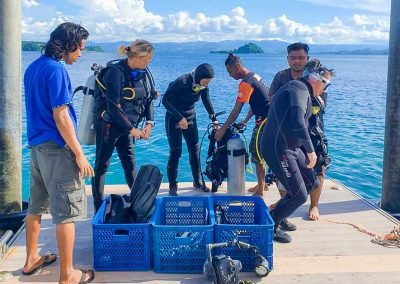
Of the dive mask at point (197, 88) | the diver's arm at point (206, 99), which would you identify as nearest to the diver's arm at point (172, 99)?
the dive mask at point (197, 88)

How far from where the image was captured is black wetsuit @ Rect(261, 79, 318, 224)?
13.3ft

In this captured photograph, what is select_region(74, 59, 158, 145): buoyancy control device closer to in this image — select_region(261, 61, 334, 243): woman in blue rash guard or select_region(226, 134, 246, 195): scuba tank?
select_region(226, 134, 246, 195): scuba tank

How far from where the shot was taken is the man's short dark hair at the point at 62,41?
10.6ft

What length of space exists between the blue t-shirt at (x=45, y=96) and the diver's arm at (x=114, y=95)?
1125 millimetres

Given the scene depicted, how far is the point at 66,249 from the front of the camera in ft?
11.1

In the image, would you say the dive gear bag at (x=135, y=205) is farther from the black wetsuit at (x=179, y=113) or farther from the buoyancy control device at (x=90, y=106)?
the black wetsuit at (x=179, y=113)

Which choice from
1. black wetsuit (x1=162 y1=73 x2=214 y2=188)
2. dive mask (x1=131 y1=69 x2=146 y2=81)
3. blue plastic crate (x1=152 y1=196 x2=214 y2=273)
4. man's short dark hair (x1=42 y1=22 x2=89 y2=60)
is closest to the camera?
man's short dark hair (x1=42 y1=22 x2=89 y2=60)

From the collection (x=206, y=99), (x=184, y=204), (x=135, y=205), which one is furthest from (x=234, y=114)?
(x=135, y=205)

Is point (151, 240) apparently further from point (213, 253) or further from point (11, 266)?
point (11, 266)

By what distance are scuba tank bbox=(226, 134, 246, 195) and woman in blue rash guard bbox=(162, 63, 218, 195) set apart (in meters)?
0.57

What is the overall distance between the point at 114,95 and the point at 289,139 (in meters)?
1.67

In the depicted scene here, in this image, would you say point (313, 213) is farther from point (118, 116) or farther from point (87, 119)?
point (87, 119)

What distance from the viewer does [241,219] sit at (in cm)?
451

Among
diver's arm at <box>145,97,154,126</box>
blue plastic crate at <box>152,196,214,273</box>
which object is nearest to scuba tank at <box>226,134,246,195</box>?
diver's arm at <box>145,97,154,126</box>
